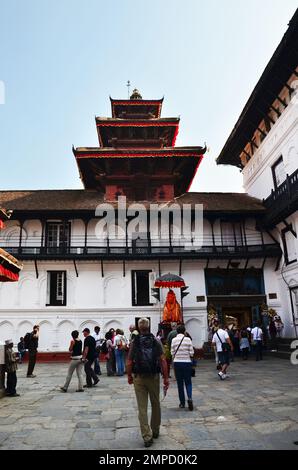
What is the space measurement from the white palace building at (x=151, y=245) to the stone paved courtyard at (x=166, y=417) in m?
9.13

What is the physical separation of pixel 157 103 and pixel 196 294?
16.9 metres

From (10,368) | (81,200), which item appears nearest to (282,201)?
(81,200)

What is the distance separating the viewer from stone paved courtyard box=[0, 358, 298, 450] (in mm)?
5527

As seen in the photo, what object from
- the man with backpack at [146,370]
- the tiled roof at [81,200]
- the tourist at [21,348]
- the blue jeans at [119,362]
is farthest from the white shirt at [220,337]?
the tourist at [21,348]

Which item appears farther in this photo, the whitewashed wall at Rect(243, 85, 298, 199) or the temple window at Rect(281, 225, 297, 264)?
the temple window at Rect(281, 225, 297, 264)

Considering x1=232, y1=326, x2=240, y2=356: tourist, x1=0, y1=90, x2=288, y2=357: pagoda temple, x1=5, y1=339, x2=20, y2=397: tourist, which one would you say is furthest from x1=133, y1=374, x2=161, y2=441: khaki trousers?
x1=232, y1=326, x2=240, y2=356: tourist

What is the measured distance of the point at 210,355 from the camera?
19672mm

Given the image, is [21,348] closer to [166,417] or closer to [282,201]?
[166,417]

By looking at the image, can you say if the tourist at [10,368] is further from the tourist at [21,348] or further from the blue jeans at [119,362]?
the tourist at [21,348]

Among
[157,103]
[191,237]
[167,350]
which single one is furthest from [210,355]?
[157,103]

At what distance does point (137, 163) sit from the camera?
2427cm

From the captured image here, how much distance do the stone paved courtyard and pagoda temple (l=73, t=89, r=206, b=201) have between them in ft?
48.9

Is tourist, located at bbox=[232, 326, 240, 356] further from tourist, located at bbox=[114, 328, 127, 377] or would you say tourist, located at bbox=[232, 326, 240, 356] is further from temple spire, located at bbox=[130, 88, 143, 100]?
temple spire, located at bbox=[130, 88, 143, 100]

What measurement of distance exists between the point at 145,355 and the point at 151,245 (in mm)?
16078
